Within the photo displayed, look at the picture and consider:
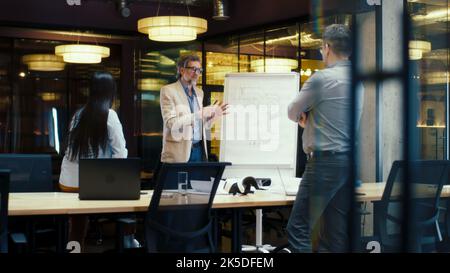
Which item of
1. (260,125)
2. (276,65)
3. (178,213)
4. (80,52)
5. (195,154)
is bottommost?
(178,213)

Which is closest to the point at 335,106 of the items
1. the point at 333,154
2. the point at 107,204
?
the point at 333,154

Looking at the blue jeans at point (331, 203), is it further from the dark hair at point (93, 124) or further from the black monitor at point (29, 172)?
the black monitor at point (29, 172)

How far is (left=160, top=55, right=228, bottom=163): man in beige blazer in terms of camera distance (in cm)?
447

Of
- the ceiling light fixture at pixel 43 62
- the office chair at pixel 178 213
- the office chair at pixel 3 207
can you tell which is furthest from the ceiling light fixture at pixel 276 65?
the office chair at pixel 3 207

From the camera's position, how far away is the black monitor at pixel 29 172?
4199 millimetres

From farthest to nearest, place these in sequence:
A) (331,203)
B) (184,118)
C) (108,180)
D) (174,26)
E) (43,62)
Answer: (43,62) < (174,26) < (184,118) < (108,180) < (331,203)

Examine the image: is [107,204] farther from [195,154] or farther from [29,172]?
[195,154]

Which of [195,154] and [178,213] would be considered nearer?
[178,213]

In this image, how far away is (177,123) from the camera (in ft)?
14.8

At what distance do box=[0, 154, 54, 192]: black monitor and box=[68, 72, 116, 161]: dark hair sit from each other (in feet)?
1.41

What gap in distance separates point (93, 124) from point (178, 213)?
93cm

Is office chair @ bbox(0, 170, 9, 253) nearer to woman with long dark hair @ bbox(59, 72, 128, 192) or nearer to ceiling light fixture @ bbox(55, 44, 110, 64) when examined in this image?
woman with long dark hair @ bbox(59, 72, 128, 192)

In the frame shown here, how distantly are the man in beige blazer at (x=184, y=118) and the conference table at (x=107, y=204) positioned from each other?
22.6 inches

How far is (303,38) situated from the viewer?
8039 millimetres
